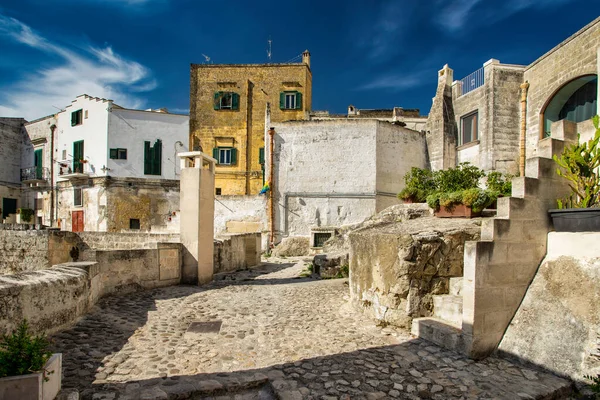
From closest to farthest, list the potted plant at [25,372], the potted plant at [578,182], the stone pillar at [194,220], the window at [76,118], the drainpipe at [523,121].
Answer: the potted plant at [25,372] < the potted plant at [578,182] < the stone pillar at [194,220] < the drainpipe at [523,121] < the window at [76,118]

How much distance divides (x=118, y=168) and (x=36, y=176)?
9.04m

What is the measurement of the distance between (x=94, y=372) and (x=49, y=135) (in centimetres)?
3093

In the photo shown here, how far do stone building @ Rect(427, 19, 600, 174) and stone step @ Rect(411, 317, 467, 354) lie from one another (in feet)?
34.1

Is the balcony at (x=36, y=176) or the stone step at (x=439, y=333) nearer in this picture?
the stone step at (x=439, y=333)

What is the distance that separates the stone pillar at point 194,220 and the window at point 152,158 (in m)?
16.9

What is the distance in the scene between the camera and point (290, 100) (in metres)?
27.4

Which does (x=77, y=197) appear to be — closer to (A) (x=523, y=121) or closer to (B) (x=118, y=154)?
(B) (x=118, y=154)

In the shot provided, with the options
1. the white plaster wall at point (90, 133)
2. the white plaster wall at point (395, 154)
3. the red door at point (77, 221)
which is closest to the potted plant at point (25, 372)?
the white plaster wall at point (395, 154)

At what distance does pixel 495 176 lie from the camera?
10.5m

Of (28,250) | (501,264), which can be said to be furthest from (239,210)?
(501,264)

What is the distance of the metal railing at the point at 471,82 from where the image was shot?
58.9ft

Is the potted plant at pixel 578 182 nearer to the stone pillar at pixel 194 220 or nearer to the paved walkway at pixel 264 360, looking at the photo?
the paved walkway at pixel 264 360

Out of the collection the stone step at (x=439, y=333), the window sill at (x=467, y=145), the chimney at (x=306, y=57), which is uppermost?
the chimney at (x=306, y=57)

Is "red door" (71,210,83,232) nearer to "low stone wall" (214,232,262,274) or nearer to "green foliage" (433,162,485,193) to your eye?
"low stone wall" (214,232,262,274)
